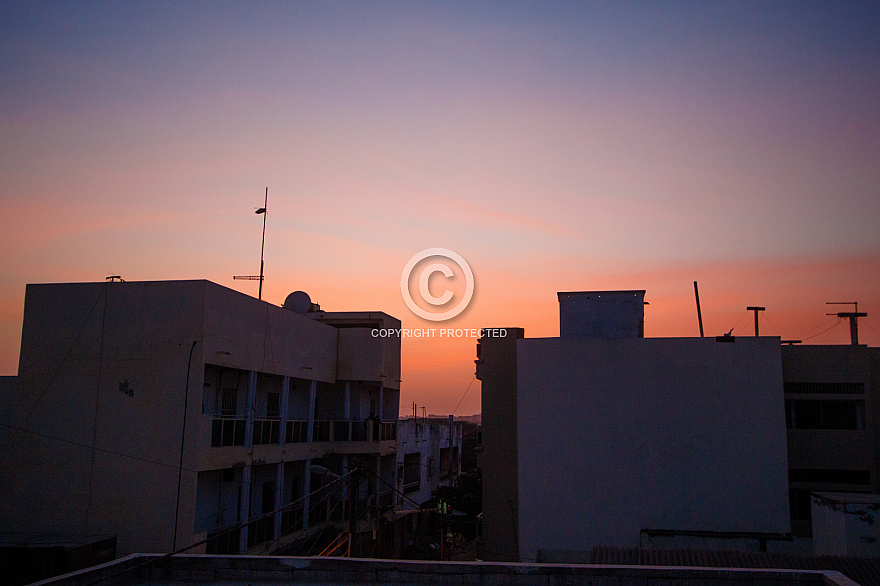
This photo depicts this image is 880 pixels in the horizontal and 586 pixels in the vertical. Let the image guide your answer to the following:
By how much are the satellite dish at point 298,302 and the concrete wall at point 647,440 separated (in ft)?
34.2

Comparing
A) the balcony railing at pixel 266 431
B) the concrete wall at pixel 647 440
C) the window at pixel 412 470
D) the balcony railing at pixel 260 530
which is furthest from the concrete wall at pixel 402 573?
the window at pixel 412 470

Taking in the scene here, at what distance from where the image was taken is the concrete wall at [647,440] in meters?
20.2

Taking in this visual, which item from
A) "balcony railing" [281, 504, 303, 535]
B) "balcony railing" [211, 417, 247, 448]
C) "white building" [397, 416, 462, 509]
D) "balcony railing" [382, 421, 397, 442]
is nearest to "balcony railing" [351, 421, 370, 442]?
"balcony railing" [382, 421, 397, 442]

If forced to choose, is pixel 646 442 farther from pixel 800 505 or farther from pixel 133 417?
pixel 133 417

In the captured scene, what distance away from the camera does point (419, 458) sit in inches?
1521

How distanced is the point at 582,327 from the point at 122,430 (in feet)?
47.1

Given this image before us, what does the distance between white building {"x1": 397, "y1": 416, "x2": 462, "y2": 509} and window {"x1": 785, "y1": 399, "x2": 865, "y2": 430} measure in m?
16.0

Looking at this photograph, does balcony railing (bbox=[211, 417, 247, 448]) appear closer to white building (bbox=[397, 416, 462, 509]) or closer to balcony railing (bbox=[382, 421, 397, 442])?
balcony railing (bbox=[382, 421, 397, 442])

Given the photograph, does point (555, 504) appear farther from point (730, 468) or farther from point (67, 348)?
point (67, 348)

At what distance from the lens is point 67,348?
1758 centimetres

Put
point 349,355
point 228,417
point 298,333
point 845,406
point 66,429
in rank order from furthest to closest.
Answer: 1. point 349,355
2. point 845,406
3. point 298,333
4. point 228,417
5. point 66,429

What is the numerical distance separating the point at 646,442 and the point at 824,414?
8409 mm

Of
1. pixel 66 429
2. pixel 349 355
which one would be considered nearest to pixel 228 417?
pixel 66 429

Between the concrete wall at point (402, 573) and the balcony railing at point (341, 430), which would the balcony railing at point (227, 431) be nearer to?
the balcony railing at point (341, 430)
